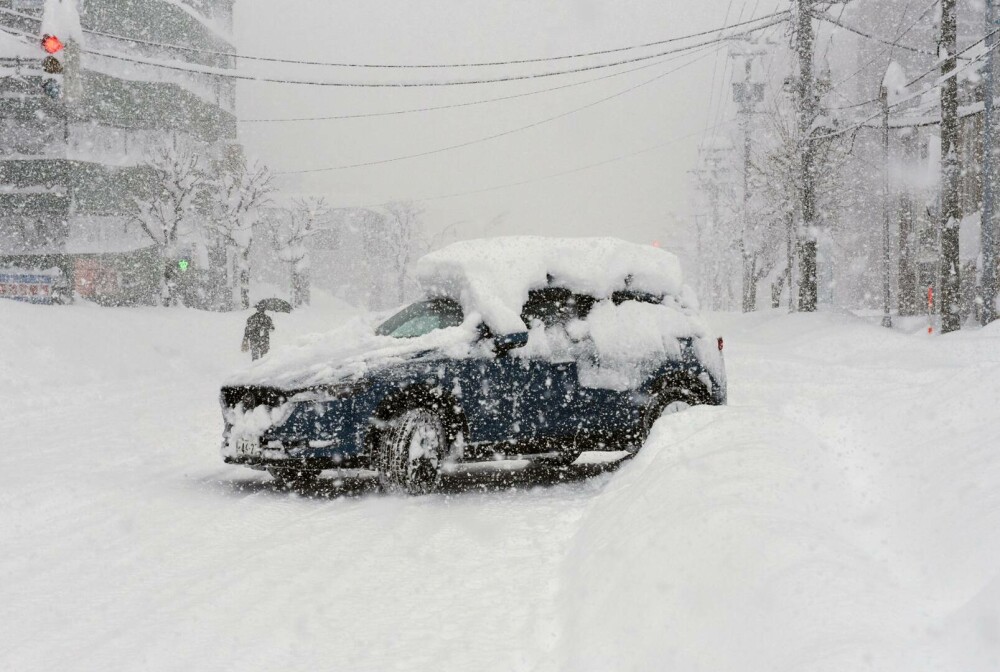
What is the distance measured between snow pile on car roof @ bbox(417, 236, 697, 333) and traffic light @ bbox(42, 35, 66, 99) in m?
10.3

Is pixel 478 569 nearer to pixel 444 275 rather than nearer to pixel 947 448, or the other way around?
pixel 947 448

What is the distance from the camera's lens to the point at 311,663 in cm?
397

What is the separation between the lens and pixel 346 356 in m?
7.71

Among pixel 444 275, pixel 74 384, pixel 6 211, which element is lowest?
pixel 74 384

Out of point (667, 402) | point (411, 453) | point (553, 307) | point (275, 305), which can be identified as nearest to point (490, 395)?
point (411, 453)

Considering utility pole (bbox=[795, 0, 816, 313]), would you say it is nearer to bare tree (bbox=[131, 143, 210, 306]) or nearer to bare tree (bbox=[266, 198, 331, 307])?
bare tree (bbox=[131, 143, 210, 306])

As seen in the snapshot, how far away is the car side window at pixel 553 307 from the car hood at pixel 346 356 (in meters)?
0.73

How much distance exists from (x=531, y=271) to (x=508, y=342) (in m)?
0.91

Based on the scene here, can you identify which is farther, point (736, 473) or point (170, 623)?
point (736, 473)

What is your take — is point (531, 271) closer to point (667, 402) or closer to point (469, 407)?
point (469, 407)

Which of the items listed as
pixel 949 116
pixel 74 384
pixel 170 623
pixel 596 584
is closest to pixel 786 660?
pixel 596 584

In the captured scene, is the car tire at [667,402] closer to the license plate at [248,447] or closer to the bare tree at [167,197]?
the license plate at [248,447]

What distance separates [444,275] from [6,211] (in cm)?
3964

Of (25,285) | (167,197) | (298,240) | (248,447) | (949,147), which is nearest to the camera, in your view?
(248,447)
